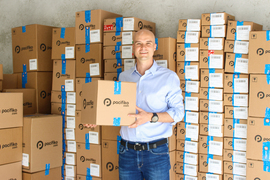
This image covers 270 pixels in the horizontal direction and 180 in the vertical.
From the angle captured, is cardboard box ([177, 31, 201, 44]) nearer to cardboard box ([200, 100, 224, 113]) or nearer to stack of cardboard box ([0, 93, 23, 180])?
cardboard box ([200, 100, 224, 113])

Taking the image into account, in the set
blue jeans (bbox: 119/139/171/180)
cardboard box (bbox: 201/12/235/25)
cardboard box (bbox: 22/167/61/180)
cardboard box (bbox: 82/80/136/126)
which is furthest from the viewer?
cardboard box (bbox: 22/167/61/180)

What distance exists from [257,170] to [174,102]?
108 cm

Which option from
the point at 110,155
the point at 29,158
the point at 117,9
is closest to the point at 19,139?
the point at 29,158

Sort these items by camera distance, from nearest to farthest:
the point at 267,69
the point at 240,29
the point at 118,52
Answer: the point at 267,69 → the point at 240,29 → the point at 118,52

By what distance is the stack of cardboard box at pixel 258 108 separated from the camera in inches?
89.9

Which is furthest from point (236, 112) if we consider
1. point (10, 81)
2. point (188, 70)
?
point (10, 81)

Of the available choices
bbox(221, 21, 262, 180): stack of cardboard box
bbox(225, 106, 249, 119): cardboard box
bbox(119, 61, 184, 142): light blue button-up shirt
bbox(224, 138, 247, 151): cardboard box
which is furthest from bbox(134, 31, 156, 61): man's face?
bbox(224, 138, 247, 151): cardboard box

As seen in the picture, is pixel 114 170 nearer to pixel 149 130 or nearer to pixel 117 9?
pixel 149 130

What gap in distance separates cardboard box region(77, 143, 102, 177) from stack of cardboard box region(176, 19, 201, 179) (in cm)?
92

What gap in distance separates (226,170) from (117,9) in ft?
7.63

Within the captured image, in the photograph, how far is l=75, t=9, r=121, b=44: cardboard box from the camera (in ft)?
9.36

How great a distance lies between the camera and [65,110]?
3.10 meters

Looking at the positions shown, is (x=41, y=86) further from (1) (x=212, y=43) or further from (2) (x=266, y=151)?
(2) (x=266, y=151)

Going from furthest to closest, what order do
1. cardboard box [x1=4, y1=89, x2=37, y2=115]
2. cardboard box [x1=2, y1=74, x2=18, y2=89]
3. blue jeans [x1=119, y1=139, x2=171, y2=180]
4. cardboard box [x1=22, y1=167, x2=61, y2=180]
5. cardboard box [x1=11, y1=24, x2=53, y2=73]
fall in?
cardboard box [x1=2, y1=74, x2=18, y2=89], cardboard box [x1=11, y1=24, x2=53, y2=73], cardboard box [x1=4, y1=89, x2=37, y2=115], cardboard box [x1=22, y1=167, x2=61, y2=180], blue jeans [x1=119, y1=139, x2=171, y2=180]
